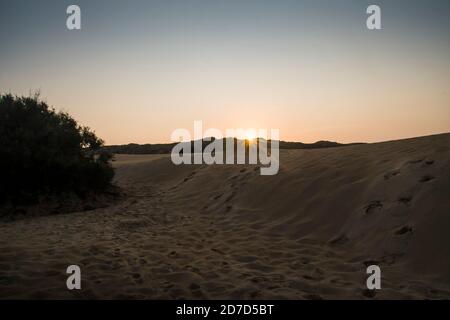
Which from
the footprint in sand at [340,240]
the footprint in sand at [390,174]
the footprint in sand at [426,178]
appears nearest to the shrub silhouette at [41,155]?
the footprint in sand at [340,240]

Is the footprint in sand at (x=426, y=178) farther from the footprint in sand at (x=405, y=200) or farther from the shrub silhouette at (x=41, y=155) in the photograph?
the shrub silhouette at (x=41, y=155)

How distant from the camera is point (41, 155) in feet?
28.9

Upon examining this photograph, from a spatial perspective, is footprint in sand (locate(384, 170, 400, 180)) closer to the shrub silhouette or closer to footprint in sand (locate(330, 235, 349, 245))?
footprint in sand (locate(330, 235, 349, 245))

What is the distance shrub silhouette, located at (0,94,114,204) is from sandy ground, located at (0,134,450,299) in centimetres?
125

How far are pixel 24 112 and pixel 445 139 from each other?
11.1 m

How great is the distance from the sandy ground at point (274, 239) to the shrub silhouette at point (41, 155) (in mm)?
1248

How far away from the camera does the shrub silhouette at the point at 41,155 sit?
8547 mm

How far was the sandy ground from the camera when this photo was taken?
13.1ft

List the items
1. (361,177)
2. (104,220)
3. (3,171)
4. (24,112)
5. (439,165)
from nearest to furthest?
(439,165) < (361,177) < (104,220) < (3,171) < (24,112)

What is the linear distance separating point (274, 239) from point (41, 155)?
6473 millimetres

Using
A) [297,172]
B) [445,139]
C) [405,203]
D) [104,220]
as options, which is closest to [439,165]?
[405,203]

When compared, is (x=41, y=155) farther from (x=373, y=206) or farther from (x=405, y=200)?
(x=405, y=200)

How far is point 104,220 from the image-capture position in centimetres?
786
